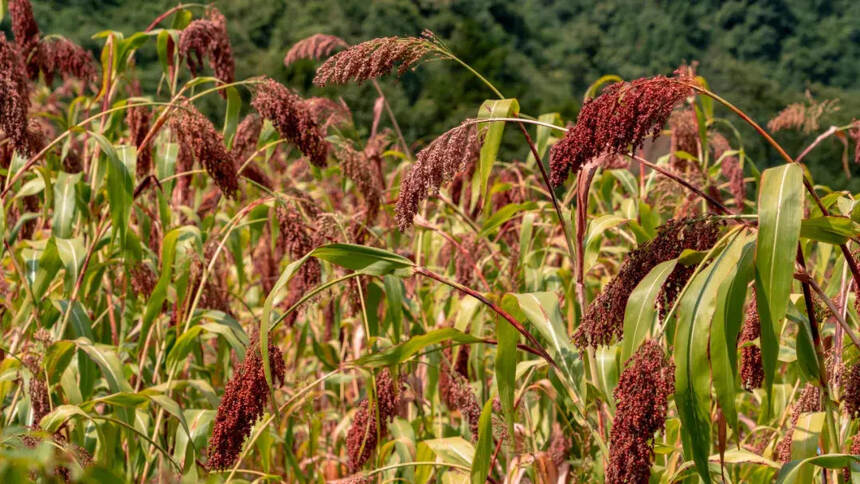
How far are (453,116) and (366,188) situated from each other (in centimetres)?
1432

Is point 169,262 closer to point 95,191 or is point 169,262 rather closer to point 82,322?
point 82,322

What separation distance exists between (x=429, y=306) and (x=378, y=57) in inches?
68.1

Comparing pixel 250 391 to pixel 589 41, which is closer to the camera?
pixel 250 391

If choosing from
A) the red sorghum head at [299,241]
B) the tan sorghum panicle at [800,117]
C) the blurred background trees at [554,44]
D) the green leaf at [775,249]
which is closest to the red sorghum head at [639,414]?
the green leaf at [775,249]

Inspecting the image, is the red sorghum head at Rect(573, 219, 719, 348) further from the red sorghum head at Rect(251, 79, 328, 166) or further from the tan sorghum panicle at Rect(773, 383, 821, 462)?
the red sorghum head at Rect(251, 79, 328, 166)

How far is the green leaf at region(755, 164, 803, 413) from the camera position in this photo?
124cm

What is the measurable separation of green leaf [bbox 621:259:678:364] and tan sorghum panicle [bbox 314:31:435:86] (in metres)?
0.60

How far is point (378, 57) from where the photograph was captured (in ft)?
5.46

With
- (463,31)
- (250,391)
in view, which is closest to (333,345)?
(250,391)

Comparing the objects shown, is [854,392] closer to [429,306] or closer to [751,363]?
[751,363]

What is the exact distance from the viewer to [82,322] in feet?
7.96

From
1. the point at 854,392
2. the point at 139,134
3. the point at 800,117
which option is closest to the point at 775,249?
the point at 854,392

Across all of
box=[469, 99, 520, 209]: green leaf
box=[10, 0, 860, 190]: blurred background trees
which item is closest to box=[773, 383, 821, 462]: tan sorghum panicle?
box=[469, 99, 520, 209]: green leaf

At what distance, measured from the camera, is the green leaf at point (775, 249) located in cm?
124
